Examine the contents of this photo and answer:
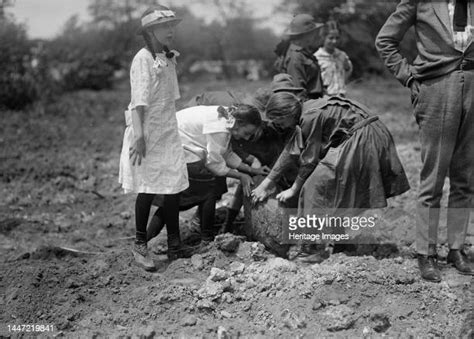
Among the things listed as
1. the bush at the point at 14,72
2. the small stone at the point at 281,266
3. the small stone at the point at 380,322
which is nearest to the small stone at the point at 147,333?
the small stone at the point at 281,266

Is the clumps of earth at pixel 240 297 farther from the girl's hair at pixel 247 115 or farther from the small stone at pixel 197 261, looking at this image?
the girl's hair at pixel 247 115

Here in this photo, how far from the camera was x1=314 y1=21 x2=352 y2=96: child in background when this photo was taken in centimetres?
664

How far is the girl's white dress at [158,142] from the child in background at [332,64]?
2645 millimetres

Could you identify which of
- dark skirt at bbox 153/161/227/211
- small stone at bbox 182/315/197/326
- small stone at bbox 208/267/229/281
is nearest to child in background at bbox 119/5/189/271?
dark skirt at bbox 153/161/227/211

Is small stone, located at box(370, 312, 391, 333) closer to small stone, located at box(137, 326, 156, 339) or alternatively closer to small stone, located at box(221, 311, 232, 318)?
small stone, located at box(221, 311, 232, 318)

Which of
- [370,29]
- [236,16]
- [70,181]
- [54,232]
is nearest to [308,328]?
[54,232]

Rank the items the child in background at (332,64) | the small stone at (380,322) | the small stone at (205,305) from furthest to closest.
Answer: the child in background at (332,64)
the small stone at (205,305)
the small stone at (380,322)

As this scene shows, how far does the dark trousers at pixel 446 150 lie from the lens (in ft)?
12.9

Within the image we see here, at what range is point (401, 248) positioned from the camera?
4926mm

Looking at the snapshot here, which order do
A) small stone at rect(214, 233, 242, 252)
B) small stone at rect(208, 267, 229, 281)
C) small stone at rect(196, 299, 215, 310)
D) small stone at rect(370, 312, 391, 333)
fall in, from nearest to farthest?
small stone at rect(370, 312, 391, 333)
small stone at rect(196, 299, 215, 310)
small stone at rect(208, 267, 229, 281)
small stone at rect(214, 233, 242, 252)

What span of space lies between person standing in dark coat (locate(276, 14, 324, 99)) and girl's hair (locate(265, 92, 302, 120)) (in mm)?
1249

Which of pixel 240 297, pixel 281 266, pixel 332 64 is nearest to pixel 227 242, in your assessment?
pixel 281 266

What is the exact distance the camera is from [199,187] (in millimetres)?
4863

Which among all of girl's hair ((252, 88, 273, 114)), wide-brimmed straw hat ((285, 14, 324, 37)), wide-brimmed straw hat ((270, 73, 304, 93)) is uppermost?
wide-brimmed straw hat ((285, 14, 324, 37))
